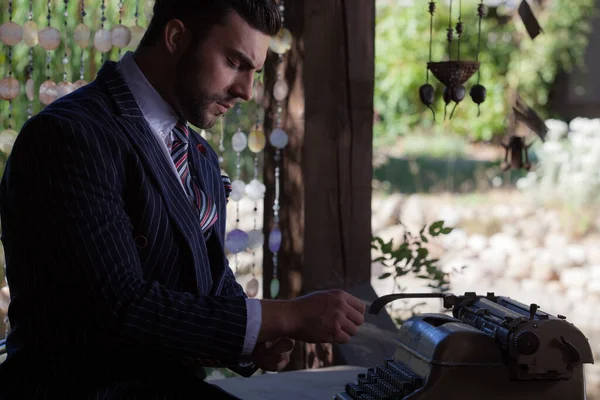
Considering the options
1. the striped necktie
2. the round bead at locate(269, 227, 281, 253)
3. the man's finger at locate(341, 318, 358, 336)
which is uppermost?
the striped necktie

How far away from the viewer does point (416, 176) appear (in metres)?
8.09

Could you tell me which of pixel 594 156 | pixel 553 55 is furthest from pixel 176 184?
pixel 553 55

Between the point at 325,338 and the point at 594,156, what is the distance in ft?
18.2

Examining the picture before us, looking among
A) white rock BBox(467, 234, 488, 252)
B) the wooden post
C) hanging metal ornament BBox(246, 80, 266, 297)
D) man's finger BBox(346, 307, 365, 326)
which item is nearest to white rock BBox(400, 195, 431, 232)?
white rock BBox(467, 234, 488, 252)

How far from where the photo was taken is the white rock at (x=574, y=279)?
583cm

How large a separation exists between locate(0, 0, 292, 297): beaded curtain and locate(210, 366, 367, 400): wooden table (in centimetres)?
38

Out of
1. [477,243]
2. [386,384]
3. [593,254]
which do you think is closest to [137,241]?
[386,384]

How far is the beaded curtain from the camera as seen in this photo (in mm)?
2475

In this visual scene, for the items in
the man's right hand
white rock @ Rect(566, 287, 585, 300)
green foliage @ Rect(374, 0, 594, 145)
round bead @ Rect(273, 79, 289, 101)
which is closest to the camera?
the man's right hand

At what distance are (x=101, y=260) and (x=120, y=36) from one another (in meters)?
1.28

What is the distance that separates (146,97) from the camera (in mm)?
1596

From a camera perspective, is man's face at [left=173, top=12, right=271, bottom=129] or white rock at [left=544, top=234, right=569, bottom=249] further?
white rock at [left=544, top=234, right=569, bottom=249]

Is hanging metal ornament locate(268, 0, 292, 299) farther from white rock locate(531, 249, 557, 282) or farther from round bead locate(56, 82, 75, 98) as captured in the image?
white rock locate(531, 249, 557, 282)

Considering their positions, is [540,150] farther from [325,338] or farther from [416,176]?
[325,338]
